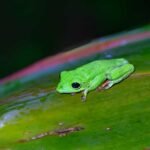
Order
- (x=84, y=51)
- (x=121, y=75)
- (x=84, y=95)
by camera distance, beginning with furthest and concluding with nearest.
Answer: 1. (x=84, y=51)
2. (x=121, y=75)
3. (x=84, y=95)

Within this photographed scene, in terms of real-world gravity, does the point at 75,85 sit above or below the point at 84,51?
below

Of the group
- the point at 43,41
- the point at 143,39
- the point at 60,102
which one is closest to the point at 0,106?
the point at 60,102

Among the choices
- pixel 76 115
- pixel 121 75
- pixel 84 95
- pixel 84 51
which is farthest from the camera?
pixel 84 51

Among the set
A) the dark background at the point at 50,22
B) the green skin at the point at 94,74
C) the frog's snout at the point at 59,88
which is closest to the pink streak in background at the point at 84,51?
the green skin at the point at 94,74

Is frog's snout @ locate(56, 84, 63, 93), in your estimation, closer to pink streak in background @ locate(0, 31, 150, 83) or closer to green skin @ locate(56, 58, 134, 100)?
green skin @ locate(56, 58, 134, 100)

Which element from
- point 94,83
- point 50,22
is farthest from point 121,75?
point 50,22

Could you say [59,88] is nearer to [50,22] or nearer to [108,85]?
[108,85]

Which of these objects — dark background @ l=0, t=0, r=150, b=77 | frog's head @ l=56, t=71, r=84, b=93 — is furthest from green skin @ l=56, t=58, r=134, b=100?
dark background @ l=0, t=0, r=150, b=77
